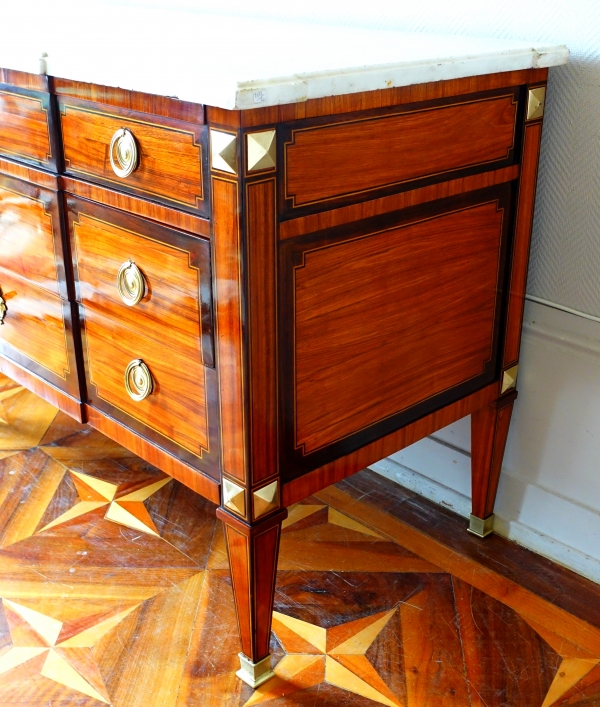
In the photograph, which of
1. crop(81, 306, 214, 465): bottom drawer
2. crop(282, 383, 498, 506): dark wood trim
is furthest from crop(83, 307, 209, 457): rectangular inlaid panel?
crop(282, 383, 498, 506): dark wood trim

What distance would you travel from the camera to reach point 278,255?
723 mm

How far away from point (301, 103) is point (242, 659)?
22.7 inches

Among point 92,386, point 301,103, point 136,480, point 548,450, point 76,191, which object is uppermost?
point 301,103

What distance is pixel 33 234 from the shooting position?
95cm

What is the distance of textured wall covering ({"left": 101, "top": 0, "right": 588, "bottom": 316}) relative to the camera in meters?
0.90

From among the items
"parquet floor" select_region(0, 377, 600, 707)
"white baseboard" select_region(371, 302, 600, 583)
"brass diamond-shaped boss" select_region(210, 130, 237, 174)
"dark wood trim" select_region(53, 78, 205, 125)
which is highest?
"dark wood trim" select_region(53, 78, 205, 125)

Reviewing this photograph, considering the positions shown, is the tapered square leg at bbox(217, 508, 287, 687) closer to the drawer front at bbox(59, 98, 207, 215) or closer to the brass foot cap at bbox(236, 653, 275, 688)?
the brass foot cap at bbox(236, 653, 275, 688)

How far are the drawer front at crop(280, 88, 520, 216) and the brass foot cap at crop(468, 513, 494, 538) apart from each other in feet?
1.57

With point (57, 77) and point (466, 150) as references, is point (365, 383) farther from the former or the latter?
point (57, 77)

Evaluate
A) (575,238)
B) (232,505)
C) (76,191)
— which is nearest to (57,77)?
(76,191)

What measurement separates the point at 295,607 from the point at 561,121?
65 cm

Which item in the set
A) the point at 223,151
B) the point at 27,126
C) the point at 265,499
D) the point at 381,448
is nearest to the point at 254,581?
the point at 265,499

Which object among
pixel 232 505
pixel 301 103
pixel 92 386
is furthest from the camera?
pixel 92 386

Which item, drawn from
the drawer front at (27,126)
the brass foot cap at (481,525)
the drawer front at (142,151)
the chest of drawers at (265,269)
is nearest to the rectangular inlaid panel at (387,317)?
the chest of drawers at (265,269)
